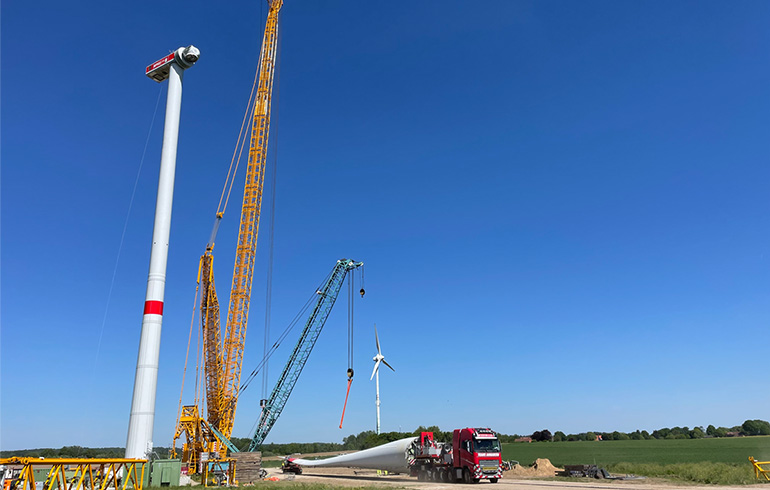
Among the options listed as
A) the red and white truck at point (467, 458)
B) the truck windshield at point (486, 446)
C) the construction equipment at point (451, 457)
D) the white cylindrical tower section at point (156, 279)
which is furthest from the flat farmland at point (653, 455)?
the white cylindrical tower section at point (156, 279)

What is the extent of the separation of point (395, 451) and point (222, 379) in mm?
27480

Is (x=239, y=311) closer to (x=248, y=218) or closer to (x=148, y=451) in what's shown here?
(x=248, y=218)

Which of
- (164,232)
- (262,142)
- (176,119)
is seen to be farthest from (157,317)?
(262,142)

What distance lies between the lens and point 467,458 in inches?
1446

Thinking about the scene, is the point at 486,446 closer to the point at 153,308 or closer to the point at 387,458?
the point at 387,458

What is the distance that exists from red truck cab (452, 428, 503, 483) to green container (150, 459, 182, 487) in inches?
788

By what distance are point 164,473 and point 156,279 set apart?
44.9ft

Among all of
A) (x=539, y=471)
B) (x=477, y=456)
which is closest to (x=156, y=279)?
(x=477, y=456)

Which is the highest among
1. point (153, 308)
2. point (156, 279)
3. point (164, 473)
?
point (156, 279)

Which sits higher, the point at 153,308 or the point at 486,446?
the point at 153,308

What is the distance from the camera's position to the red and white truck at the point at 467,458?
35.7 meters

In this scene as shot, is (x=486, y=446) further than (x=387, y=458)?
No

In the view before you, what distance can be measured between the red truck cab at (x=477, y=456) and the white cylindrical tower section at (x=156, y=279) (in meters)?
22.3

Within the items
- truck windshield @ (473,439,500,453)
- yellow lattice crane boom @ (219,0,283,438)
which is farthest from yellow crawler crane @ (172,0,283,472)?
truck windshield @ (473,439,500,453)
